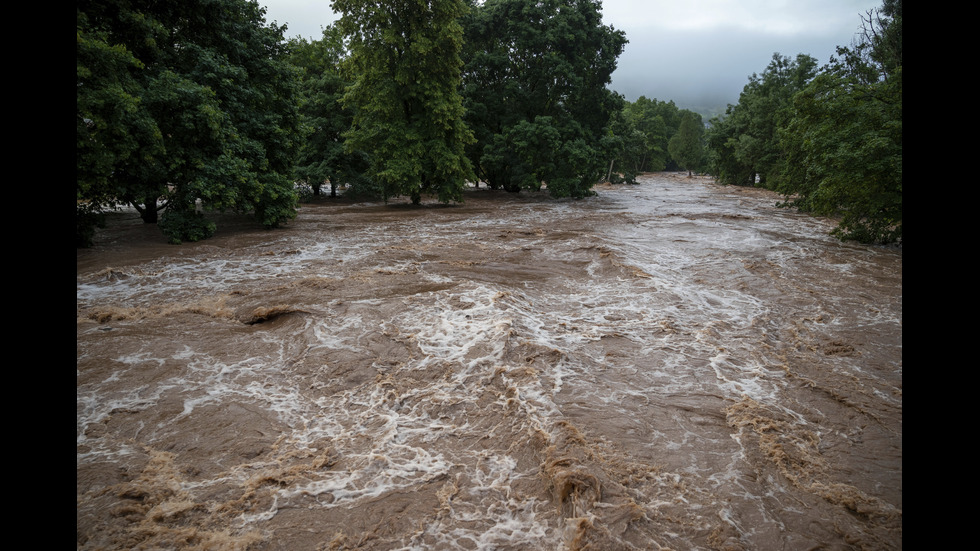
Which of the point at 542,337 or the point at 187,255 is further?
the point at 187,255

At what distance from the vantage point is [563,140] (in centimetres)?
2709

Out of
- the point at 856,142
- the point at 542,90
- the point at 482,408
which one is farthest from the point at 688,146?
the point at 482,408

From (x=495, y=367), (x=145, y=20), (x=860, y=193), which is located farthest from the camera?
(x=860, y=193)

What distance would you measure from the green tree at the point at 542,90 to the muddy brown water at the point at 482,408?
16521 mm

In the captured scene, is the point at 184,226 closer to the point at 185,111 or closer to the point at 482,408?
the point at 185,111

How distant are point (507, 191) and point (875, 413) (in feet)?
95.2

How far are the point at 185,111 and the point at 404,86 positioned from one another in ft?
40.8

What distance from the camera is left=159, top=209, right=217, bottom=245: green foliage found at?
1333 cm

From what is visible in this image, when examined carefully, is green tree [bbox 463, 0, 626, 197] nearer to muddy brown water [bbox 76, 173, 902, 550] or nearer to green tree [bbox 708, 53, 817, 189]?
green tree [bbox 708, 53, 817, 189]

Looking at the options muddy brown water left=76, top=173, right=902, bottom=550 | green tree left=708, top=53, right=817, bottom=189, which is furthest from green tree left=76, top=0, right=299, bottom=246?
Answer: green tree left=708, top=53, right=817, bottom=189
